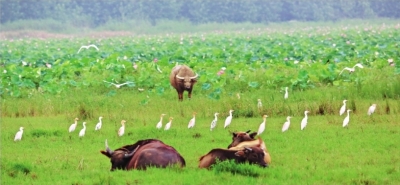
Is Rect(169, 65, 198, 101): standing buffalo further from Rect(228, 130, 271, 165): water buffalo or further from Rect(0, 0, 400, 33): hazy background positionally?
Rect(0, 0, 400, 33): hazy background

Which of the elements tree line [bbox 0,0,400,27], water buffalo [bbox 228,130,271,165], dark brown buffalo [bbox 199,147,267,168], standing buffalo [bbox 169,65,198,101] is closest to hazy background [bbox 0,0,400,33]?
tree line [bbox 0,0,400,27]

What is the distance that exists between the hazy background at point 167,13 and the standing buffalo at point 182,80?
42.2 m

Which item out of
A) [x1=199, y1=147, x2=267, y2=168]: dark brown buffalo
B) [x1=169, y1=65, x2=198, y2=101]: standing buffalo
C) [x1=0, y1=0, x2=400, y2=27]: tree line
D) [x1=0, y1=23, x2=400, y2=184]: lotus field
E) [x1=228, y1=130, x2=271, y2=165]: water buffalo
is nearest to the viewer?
[x1=0, y1=23, x2=400, y2=184]: lotus field

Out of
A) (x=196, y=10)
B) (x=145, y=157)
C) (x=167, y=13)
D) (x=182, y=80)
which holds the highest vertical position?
(x=145, y=157)

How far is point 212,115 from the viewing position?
1435 centimetres

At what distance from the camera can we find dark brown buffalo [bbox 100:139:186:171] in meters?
9.45

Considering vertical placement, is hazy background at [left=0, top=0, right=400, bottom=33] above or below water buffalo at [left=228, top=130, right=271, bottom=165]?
below

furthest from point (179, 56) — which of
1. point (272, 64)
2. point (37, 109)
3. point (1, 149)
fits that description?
point (1, 149)

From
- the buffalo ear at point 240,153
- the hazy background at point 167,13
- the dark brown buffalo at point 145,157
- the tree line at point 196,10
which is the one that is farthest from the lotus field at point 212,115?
the tree line at point 196,10

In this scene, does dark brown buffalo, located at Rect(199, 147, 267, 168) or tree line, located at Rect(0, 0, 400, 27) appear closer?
dark brown buffalo, located at Rect(199, 147, 267, 168)

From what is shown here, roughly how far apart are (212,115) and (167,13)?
5071 cm

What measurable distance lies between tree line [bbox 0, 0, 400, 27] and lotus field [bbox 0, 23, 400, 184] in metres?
37.2

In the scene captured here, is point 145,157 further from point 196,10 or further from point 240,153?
point 196,10

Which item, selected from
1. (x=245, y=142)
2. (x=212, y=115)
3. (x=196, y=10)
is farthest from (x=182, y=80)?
(x=196, y=10)
